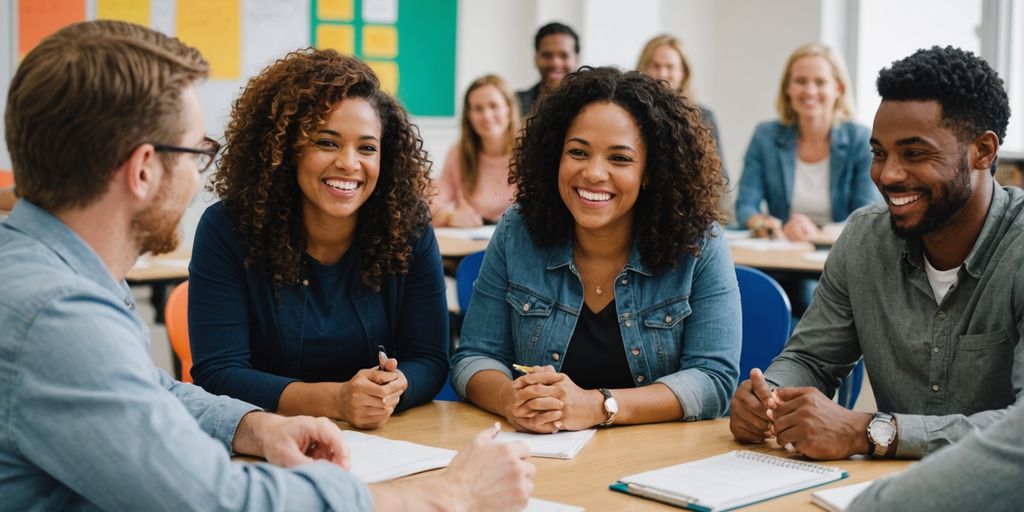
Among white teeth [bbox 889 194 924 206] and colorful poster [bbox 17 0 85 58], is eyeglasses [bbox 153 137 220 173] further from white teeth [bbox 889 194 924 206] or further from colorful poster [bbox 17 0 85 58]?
colorful poster [bbox 17 0 85 58]

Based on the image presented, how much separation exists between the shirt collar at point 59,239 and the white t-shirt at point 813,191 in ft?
13.8

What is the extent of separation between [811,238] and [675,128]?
243 centimetres

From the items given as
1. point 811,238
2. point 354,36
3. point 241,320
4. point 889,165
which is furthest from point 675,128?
point 354,36

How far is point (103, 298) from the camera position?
3.46 feet

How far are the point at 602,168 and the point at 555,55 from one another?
3.80 m

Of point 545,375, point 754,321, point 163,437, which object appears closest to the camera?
point 163,437

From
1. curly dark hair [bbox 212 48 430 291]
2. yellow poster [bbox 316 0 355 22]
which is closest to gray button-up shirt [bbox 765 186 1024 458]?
curly dark hair [bbox 212 48 430 291]

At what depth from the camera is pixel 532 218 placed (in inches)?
87.4

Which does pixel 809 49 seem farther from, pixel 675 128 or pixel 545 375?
pixel 545 375

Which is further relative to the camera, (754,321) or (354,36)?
(354,36)

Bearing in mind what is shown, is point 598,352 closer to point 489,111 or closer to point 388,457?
point 388,457

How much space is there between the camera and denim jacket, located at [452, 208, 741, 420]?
2.05 m

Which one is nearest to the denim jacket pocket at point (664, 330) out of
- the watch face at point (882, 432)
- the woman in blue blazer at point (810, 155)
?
the watch face at point (882, 432)

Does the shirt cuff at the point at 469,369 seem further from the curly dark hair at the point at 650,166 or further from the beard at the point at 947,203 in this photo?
the beard at the point at 947,203
